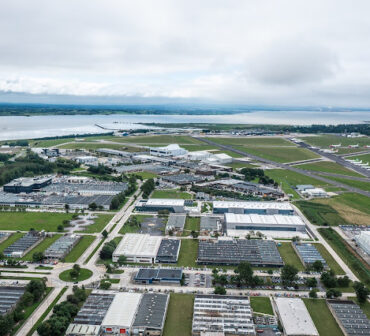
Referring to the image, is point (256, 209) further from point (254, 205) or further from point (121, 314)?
point (121, 314)

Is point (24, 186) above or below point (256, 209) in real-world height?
below

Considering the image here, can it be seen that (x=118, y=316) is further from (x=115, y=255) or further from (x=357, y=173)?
(x=357, y=173)

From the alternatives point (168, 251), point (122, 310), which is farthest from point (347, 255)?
point (122, 310)

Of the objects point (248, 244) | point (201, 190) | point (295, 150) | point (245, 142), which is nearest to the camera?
point (248, 244)

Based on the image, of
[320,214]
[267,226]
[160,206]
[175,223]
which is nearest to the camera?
[267,226]

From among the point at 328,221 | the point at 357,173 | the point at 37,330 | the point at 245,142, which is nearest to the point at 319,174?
the point at 357,173

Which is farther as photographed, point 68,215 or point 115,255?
point 68,215
